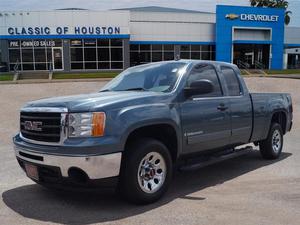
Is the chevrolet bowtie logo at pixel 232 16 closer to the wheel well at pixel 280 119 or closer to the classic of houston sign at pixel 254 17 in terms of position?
the classic of houston sign at pixel 254 17

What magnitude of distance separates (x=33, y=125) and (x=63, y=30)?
39960mm

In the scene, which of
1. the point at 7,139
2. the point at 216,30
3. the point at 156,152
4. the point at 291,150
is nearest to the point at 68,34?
the point at 216,30

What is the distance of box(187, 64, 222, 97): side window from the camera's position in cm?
665

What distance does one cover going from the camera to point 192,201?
584cm

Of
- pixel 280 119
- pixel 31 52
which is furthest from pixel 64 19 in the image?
pixel 280 119

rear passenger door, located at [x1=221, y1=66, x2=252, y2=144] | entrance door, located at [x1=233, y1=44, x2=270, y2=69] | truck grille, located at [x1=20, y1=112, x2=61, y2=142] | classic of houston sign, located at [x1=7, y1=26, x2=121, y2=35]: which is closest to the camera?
truck grille, located at [x1=20, y1=112, x2=61, y2=142]

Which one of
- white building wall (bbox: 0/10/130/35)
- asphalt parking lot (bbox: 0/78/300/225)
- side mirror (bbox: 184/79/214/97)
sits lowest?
Result: asphalt parking lot (bbox: 0/78/300/225)

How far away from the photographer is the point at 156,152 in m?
5.73

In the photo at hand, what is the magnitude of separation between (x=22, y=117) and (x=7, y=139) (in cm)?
610

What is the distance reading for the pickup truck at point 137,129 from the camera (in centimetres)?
516

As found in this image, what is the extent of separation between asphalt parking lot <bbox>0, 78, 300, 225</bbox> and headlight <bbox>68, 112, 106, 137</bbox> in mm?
1014

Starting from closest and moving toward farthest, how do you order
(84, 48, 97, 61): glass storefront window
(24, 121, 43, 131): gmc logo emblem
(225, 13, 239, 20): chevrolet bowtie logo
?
(24, 121, 43, 131): gmc logo emblem
(84, 48, 97, 61): glass storefront window
(225, 13, 239, 20): chevrolet bowtie logo

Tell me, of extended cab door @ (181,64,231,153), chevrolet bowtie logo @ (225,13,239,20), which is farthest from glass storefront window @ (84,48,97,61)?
extended cab door @ (181,64,231,153)

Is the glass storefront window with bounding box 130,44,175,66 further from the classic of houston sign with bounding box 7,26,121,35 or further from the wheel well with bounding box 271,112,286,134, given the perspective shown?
the wheel well with bounding box 271,112,286,134
